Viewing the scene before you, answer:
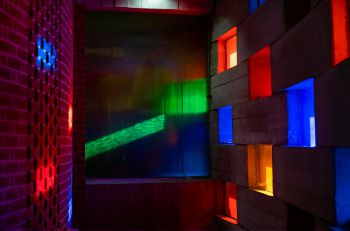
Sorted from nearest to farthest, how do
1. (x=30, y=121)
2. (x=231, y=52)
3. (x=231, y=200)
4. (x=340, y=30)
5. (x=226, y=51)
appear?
(x=30, y=121)
(x=340, y=30)
(x=231, y=200)
(x=231, y=52)
(x=226, y=51)

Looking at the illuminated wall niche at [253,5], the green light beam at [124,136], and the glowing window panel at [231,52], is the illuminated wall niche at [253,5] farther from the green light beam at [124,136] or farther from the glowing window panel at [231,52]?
the green light beam at [124,136]

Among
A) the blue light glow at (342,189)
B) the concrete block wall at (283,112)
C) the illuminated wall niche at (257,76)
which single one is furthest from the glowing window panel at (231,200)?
the blue light glow at (342,189)

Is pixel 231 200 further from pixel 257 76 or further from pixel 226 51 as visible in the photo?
pixel 226 51

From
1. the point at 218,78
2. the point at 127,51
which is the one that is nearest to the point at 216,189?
the point at 218,78

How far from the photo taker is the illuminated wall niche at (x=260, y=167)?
5312mm

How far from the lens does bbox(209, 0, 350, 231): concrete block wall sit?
3.26 metres

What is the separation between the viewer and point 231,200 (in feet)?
21.4

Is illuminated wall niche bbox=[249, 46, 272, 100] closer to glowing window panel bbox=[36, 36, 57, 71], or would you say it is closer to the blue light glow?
the blue light glow

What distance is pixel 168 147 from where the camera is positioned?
7.05 metres

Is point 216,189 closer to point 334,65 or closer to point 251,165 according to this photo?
point 251,165

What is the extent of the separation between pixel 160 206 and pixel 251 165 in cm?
177

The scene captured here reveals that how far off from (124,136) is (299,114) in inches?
138

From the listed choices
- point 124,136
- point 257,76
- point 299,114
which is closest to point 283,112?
point 299,114

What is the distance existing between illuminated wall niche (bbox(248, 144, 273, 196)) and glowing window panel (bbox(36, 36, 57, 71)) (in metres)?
3.10
